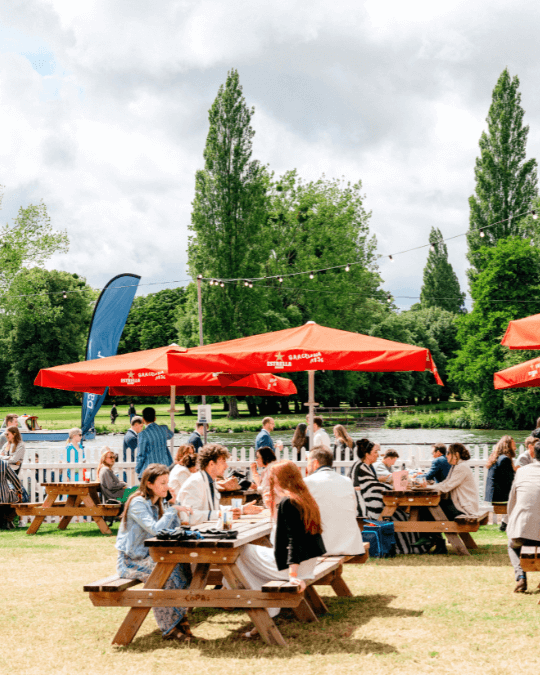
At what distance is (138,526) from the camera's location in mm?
5777

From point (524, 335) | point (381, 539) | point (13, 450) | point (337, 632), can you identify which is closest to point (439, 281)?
point (13, 450)

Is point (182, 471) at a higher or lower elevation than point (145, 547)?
higher

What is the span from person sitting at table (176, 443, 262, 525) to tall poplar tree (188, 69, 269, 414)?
124 ft

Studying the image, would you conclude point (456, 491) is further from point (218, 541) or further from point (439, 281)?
point (439, 281)

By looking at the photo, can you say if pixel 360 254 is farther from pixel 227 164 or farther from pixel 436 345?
pixel 436 345

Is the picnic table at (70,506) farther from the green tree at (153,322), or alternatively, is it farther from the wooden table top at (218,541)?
the green tree at (153,322)

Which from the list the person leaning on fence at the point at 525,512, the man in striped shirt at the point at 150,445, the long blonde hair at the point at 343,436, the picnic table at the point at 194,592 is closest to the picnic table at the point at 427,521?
the person leaning on fence at the point at 525,512

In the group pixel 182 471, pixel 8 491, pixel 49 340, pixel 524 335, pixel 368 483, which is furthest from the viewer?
pixel 49 340

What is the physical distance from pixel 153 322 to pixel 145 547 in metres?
72.7

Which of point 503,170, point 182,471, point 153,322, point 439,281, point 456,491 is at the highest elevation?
point 503,170

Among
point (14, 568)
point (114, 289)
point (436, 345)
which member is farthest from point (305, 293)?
point (14, 568)

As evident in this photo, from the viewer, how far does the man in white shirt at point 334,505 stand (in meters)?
6.34

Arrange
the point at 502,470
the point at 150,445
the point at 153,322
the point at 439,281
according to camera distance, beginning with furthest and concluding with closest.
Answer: the point at 439,281
the point at 153,322
the point at 150,445
the point at 502,470

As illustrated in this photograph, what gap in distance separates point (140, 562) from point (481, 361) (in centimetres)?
3955
